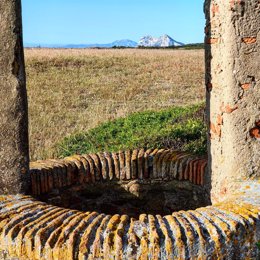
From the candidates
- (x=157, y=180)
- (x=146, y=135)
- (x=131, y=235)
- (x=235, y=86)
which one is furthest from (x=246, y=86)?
(x=146, y=135)

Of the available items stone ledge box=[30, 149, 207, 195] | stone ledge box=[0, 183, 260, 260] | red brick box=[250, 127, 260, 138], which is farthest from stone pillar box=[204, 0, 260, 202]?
stone ledge box=[0, 183, 260, 260]

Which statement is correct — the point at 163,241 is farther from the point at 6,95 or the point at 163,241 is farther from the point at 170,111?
the point at 170,111

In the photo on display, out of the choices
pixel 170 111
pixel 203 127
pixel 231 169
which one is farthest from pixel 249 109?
pixel 170 111

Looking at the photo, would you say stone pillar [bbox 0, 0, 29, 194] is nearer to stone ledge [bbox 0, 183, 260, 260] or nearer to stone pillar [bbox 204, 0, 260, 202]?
stone ledge [bbox 0, 183, 260, 260]

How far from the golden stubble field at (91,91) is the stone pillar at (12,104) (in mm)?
5411

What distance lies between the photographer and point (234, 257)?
3371 mm

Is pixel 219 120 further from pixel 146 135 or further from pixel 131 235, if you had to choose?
pixel 146 135

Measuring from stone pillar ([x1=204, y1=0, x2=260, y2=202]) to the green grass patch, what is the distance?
4.44 meters

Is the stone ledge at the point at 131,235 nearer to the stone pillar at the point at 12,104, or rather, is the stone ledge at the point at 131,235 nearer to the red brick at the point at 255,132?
the stone pillar at the point at 12,104

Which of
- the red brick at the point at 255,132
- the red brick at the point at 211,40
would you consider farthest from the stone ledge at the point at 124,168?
the red brick at the point at 211,40

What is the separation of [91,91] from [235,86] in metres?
15.7

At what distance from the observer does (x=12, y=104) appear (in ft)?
13.4

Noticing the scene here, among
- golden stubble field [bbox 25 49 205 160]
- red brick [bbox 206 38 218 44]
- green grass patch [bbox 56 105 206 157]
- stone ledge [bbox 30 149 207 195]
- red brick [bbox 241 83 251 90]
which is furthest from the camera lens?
golden stubble field [bbox 25 49 205 160]

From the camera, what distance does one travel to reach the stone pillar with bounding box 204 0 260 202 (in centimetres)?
409
